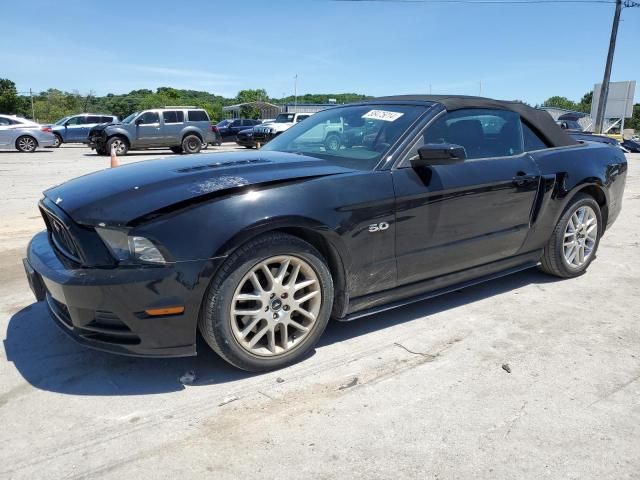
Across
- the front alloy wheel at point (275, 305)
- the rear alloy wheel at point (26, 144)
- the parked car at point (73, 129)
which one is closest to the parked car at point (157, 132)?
the rear alloy wheel at point (26, 144)

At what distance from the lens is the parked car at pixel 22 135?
63.8 feet

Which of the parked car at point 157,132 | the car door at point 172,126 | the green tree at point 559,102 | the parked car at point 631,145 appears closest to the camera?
the parked car at point 157,132

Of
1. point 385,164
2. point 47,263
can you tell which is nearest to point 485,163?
point 385,164

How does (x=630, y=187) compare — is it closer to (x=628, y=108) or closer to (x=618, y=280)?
(x=618, y=280)

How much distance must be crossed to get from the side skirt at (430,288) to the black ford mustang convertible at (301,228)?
1cm

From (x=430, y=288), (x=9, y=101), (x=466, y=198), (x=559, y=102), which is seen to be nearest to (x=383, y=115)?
(x=466, y=198)

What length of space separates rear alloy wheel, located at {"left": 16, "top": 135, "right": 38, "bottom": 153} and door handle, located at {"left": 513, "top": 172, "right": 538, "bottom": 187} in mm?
20500

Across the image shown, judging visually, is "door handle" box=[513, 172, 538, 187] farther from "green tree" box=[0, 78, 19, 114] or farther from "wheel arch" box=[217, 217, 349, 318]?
"green tree" box=[0, 78, 19, 114]

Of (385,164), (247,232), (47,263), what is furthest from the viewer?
(385,164)

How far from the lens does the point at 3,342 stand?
10.4 ft

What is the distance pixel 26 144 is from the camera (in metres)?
19.9

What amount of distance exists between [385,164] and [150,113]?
18.7 meters

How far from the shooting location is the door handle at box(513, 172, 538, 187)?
3731mm

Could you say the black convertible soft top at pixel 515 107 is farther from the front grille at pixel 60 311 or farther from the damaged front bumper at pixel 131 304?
the front grille at pixel 60 311
